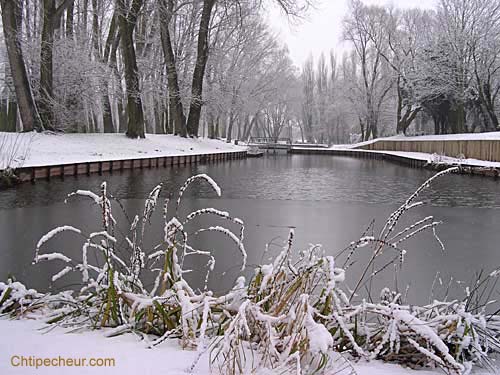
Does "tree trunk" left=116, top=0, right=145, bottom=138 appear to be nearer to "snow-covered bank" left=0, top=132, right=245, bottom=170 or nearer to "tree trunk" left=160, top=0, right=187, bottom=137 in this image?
"snow-covered bank" left=0, top=132, right=245, bottom=170

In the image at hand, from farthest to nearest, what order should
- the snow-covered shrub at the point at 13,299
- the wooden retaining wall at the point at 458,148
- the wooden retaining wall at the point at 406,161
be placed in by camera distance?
1. the wooden retaining wall at the point at 458,148
2. the wooden retaining wall at the point at 406,161
3. the snow-covered shrub at the point at 13,299

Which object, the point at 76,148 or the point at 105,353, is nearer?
the point at 105,353

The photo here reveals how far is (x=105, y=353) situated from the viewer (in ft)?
6.15

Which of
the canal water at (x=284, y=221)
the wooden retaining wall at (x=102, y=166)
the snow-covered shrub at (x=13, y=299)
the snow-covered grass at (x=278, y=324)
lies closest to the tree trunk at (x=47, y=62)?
the wooden retaining wall at (x=102, y=166)

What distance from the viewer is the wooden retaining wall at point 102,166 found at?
10516 millimetres

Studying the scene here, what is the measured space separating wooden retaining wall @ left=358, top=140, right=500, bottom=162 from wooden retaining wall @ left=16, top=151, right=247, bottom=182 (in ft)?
33.6

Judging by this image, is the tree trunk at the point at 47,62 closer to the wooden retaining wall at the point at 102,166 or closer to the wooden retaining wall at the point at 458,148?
the wooden retaining wall at the point at 102,166

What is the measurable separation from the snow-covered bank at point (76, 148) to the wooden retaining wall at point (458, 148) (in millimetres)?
11093

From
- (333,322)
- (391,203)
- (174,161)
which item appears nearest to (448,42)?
(174,161)

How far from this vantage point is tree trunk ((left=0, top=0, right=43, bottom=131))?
1506 centimetres

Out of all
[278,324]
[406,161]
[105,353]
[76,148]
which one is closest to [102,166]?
[76,148]

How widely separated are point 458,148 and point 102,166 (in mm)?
13711

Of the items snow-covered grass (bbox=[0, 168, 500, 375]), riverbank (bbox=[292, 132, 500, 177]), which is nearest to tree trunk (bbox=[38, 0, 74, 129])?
A: riverbank (bbox=[292, 132, 500, 177])

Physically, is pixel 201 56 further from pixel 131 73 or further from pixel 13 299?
pixel 13 299
